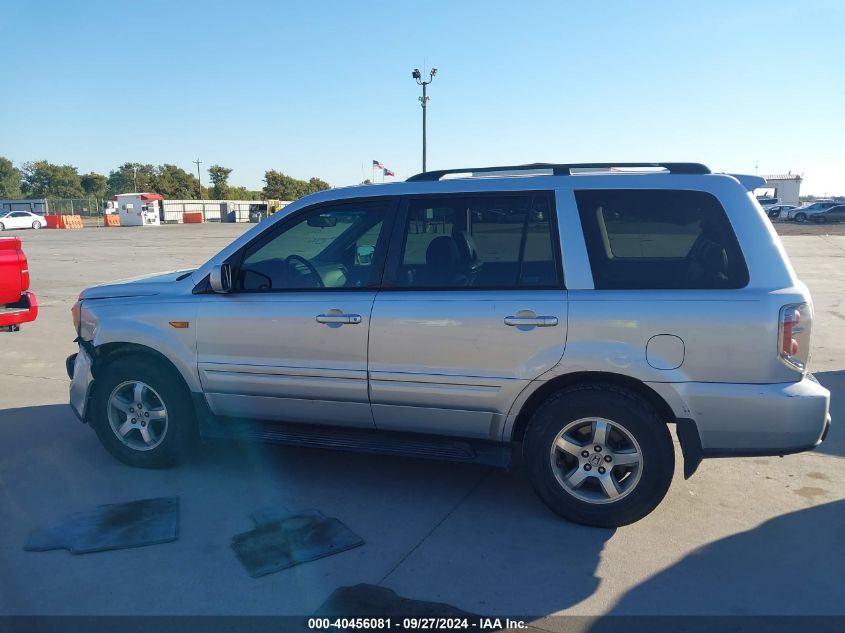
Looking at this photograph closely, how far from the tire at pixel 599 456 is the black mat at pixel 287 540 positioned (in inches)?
44.9

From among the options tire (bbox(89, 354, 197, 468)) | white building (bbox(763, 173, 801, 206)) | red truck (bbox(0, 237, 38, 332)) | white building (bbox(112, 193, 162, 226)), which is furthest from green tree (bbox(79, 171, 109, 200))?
tire (bbox(89, 354, 197, 468))

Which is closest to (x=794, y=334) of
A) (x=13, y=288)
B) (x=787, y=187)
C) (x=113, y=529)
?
(x=113, y=529)

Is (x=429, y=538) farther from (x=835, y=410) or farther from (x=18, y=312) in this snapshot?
(x=18, y=312)

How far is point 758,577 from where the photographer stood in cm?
327

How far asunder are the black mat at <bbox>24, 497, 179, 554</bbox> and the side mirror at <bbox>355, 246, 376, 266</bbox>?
188cm

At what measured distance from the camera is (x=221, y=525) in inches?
151

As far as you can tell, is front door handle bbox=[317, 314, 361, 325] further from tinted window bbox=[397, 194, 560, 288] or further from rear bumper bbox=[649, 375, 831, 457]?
rear bumper bbox=[649, 375, 831, 457]

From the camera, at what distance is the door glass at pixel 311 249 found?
420 centimetres

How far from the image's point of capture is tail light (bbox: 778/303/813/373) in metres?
3.36

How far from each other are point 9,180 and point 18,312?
345 feet

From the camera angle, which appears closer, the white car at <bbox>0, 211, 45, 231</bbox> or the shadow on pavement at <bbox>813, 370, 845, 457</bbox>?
the shadow on pavement at <bbox>813, 370, 845, 457</bbox>

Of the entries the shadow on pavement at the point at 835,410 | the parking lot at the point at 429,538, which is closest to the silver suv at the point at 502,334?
the parking lot at the point at 429,538

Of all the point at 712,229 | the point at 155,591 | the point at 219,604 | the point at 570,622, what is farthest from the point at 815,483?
the point at 155,591

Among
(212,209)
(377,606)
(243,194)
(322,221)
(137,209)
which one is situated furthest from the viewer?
(243,194)
